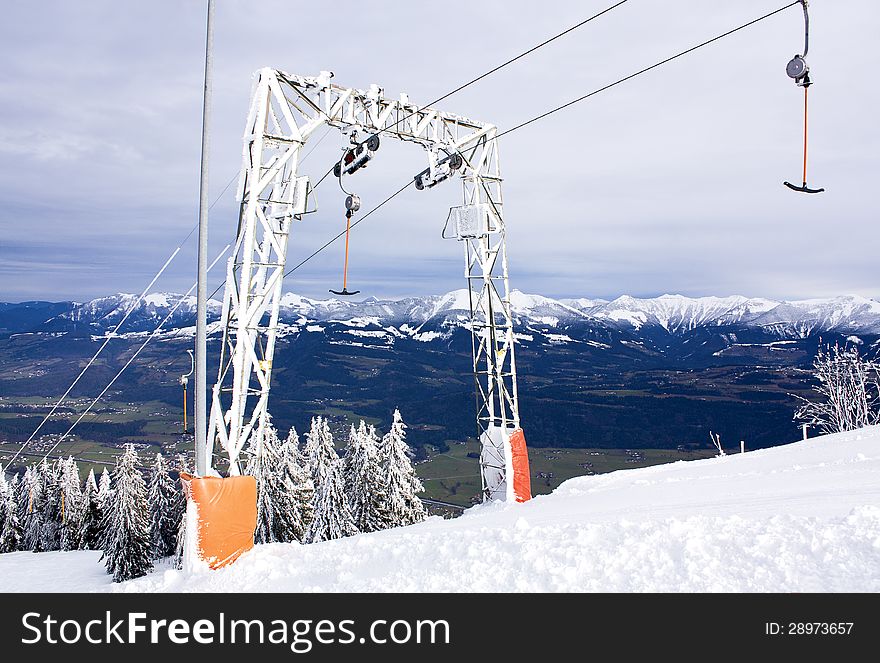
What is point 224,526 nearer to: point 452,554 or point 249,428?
point 249,428

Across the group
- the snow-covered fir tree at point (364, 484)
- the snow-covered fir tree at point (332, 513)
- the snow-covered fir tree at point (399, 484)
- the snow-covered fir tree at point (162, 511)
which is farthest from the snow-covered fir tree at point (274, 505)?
the snow-covered fir tree at point (162, 511)

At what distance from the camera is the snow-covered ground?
20.2 feet

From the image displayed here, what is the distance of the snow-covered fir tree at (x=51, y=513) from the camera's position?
43.5 meters

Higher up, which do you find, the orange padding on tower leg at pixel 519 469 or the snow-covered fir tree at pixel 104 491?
the orange padding on tower leg at pixel 519 469

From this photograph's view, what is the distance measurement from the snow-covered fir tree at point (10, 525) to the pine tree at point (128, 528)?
17.6m

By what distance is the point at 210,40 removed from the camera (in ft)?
35.2

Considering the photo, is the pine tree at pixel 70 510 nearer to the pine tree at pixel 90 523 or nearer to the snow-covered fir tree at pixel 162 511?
the pine tree at pixel 90 523

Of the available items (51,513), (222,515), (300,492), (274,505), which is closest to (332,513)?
(300,492)

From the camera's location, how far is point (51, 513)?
145ft
